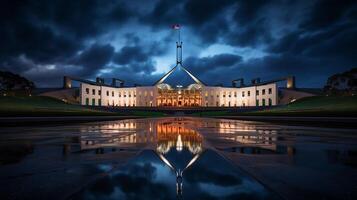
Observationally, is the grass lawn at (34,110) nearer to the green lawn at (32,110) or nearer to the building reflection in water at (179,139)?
the green lawn at (32,110)

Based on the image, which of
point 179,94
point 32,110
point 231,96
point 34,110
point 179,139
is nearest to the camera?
point 179,139

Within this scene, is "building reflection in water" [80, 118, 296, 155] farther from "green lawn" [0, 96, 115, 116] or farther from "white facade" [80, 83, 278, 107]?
"white facade" [80, 83, 278, 107]

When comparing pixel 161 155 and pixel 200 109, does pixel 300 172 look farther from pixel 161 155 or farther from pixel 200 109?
pixel 200 109

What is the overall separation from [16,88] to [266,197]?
76.8m

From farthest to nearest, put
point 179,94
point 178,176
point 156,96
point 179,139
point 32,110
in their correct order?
point 179,94 → point 156,96 → point 32,110 → point 179,139 → point 178,176

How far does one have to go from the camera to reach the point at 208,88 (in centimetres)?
8981

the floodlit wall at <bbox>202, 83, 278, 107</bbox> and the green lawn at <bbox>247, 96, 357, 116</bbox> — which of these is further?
the floodlit wall at <bbox>202, 83, 278, 107</bbox>

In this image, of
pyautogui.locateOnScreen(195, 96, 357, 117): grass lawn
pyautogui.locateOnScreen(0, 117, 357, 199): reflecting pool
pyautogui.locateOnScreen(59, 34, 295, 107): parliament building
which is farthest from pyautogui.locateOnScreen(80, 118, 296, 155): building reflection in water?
pyautogui.locateOnScreen(59, 34, 295, 107): parliament building

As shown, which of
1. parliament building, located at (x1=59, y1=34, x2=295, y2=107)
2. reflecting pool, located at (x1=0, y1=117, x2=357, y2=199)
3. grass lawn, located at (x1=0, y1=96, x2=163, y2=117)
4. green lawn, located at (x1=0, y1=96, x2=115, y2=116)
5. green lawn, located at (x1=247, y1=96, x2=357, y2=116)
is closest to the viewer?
reflecting pool, located at (x1=0, y1=117, x2=357, y2=199)

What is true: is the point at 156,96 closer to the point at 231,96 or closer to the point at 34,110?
the point at 231,96

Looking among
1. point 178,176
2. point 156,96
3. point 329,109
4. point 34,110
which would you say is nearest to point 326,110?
point 329,109

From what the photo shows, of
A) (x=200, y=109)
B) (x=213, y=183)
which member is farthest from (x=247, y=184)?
(x=200, y=109)

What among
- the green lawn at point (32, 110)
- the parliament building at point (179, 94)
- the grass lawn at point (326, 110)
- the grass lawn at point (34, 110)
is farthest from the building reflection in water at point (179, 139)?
the parliament building at point (179, 94)

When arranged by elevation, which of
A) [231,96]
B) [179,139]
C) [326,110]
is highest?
[231,96]
